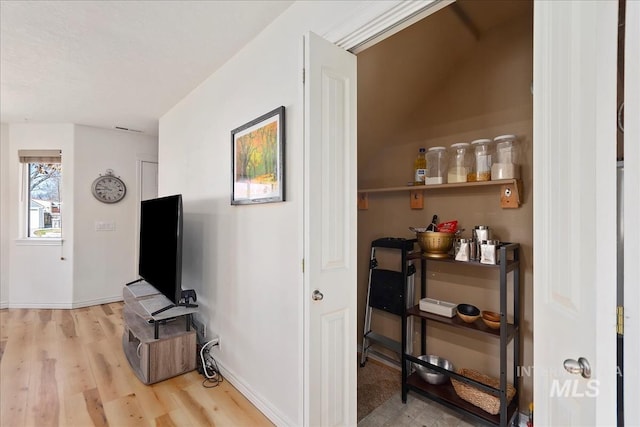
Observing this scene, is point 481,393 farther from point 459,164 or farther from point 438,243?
point 459,164

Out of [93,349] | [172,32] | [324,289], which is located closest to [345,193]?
[324,289]

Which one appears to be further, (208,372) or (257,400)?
(208,372)

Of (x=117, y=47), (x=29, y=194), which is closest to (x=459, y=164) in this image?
(x=117, y=47)

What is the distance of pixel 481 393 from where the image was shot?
5.94ft

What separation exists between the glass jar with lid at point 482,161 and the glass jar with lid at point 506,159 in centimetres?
3

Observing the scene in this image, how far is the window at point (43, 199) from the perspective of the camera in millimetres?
4102

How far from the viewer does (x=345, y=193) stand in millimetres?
1457

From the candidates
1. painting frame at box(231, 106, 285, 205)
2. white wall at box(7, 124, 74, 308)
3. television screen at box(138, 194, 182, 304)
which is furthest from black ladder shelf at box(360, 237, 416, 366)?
white wall at box(7, 124, 74, 308)
